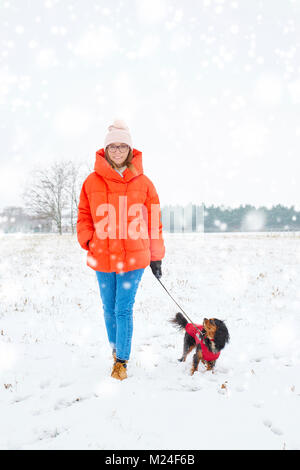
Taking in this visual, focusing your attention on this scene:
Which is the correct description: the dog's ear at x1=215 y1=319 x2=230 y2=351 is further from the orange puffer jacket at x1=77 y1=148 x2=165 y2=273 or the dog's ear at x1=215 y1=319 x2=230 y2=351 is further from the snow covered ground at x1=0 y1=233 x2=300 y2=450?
the orange puffer jacket at x1=77 y1=148 x2=165 y2=273

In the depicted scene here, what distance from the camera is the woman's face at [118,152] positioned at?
3047 millimetres

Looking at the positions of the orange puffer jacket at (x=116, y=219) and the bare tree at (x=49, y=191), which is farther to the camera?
the bare tree at (x=49, y=191)

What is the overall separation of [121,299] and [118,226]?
2.80ft

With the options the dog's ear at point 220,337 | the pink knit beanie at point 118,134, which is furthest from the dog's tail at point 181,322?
the pink knit beanie at point 118,134

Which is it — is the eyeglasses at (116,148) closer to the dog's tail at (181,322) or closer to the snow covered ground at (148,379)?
the dog's tail at (181,322)

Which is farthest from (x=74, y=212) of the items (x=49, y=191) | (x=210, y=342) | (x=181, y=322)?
(x=210, y=342)

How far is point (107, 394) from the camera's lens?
2721 millimetres

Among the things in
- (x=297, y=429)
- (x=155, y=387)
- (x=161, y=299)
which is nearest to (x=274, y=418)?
(x=297, y=429)

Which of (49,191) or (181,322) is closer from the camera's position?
(181,322)

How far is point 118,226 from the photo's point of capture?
299 cm

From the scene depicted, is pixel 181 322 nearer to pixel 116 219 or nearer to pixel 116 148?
pixel 116 219

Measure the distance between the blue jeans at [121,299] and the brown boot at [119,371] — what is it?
0.27 feet

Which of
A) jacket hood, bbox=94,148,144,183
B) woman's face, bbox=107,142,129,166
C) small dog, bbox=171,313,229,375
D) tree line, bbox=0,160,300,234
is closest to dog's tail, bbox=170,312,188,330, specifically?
small dog, bbox=171,313,229,375
